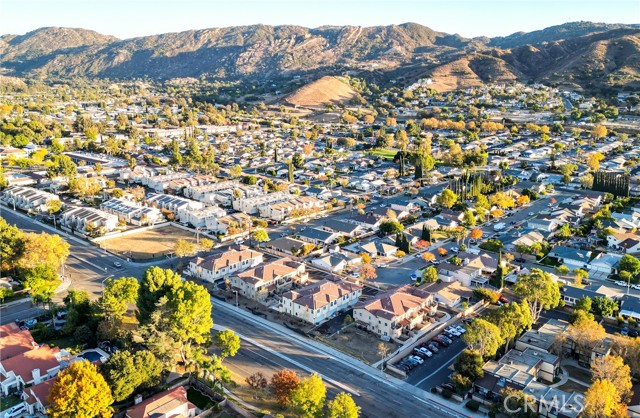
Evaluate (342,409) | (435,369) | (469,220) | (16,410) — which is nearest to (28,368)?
(16,410)

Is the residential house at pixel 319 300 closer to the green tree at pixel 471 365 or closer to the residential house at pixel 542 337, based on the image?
the green tree at pixel 471 365

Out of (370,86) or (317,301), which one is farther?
(370,86)

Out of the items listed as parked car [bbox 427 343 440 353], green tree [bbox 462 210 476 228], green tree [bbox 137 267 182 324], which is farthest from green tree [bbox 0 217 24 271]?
green tree [bbox 462 210 476 228]

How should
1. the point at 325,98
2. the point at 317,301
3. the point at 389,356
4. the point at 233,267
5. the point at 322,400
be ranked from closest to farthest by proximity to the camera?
the point at 322,400 < the point at 389,356 < the point at 317,301 < the point at 233,267 < the point at 325,98

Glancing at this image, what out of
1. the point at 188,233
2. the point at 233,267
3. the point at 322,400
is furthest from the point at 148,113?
the point at 322,400

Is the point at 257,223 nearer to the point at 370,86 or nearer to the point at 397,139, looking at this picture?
the point at 397,139

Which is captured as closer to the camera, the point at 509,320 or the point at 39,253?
the point at 509,320

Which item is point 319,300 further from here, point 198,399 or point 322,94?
point 322,94
